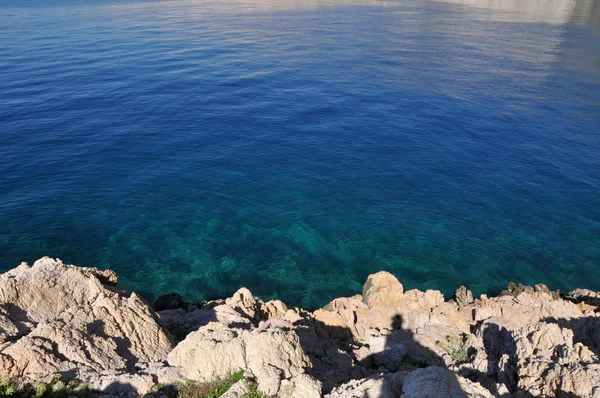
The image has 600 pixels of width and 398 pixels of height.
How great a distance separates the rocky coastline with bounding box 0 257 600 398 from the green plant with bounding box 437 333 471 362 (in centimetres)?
6

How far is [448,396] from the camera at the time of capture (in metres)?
14.6

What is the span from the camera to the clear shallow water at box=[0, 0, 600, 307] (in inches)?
1500

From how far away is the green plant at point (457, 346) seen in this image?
79.6ft

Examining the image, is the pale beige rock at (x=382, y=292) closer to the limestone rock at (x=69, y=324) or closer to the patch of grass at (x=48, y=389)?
the limestone rock at (x=69, y=324)

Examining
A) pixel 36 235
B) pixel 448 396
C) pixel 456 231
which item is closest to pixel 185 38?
pixel 36 235

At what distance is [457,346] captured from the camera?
82.7 feet

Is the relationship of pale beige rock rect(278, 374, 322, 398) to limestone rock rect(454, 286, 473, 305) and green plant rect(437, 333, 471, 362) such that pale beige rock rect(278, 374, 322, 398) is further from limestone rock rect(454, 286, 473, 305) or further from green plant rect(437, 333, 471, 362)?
limestone rock rect(454, 286, 473, 305)

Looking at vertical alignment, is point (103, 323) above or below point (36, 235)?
above

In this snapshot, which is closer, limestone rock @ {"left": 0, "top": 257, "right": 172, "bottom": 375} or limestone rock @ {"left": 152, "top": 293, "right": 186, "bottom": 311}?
limestone rock @ {"left": 0, "top": 257, "right": 172, "bottom": 375}

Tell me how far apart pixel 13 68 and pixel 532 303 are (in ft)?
280

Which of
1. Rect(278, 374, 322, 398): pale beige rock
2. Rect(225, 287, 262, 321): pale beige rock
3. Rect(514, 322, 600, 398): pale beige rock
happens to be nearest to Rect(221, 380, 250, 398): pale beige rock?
Rect(278, 374, 322, 398): pale beige rock

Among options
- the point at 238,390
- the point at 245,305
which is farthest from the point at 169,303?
the point at 238,390

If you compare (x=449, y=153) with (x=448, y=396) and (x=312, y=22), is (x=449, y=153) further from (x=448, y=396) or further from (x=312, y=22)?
(x=312, y=22)

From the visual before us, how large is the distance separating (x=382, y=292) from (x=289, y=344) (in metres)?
12.4
